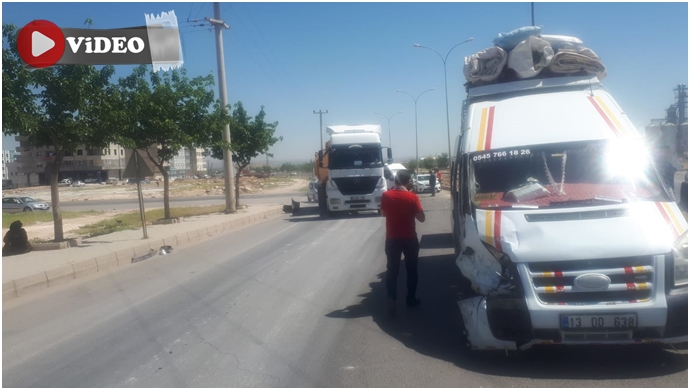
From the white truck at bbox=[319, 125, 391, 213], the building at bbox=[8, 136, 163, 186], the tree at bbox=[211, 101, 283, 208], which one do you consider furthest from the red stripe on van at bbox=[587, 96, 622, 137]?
the building at bbox=[8, 136, 163, 186]

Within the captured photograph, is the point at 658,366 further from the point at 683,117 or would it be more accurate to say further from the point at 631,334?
the point at 683,117

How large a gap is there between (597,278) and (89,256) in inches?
442

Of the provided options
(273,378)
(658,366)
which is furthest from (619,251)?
(273,378)

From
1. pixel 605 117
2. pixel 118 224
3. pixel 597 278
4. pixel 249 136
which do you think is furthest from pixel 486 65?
pixel 249 136

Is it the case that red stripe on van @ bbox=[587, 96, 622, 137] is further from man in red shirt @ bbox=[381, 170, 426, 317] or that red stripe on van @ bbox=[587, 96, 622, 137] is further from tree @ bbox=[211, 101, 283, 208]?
tree @ bbox=[211, 101, 283, 208]

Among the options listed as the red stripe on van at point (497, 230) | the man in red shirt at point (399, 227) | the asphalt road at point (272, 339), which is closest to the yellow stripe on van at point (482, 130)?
the man in red shirt at point (399, 227)

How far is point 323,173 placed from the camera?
2820 cm

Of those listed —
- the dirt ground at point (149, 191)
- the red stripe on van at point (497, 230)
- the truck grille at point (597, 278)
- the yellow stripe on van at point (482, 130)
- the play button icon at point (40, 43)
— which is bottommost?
the dirt ground at point (149, 191)

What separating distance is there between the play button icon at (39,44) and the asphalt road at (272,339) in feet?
19.0

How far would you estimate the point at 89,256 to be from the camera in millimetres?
13641

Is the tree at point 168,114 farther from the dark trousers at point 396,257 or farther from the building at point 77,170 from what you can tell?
the building at point 77,170

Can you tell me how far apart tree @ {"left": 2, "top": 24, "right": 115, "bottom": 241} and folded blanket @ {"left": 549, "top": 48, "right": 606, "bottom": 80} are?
35.1ft

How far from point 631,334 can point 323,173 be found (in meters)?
23.2

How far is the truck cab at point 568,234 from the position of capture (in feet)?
17.5
